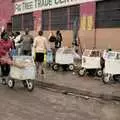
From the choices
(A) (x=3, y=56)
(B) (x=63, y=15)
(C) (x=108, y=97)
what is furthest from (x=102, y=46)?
(C) (x=108, y=97)

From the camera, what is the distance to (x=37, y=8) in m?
36.9

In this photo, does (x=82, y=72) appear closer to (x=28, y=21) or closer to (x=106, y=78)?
(x=106, y=78)

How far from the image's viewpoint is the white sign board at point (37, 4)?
31.7 m

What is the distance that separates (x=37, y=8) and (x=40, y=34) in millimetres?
18306

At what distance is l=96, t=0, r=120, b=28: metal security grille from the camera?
85.5 feet

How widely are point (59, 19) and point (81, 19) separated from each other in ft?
12.0

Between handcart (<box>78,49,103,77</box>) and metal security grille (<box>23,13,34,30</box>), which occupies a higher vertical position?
metal security grille (<box>23,13,34,30</box>)

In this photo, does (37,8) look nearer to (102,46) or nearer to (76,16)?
(76,16)

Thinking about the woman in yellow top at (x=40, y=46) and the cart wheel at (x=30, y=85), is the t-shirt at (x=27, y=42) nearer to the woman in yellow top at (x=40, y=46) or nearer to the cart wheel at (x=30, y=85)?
the woman in yellow top at (x=40, y=46)

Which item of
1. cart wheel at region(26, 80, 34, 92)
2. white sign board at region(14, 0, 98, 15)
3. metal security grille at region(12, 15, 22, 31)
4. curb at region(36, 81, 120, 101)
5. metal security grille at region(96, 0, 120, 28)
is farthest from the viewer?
metal security grille at region(12, 15, 22, 31)

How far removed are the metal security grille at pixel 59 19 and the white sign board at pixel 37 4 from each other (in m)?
0.36

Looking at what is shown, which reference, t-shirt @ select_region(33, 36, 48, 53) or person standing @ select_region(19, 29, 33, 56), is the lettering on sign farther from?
t-shirt @ select_region(33, 36, 48, 53)

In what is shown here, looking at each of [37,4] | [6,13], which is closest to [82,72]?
[37,4]

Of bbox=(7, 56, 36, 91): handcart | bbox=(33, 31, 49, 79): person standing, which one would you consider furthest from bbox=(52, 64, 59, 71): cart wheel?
bbox=(7, 56, 36, 91): handcart
